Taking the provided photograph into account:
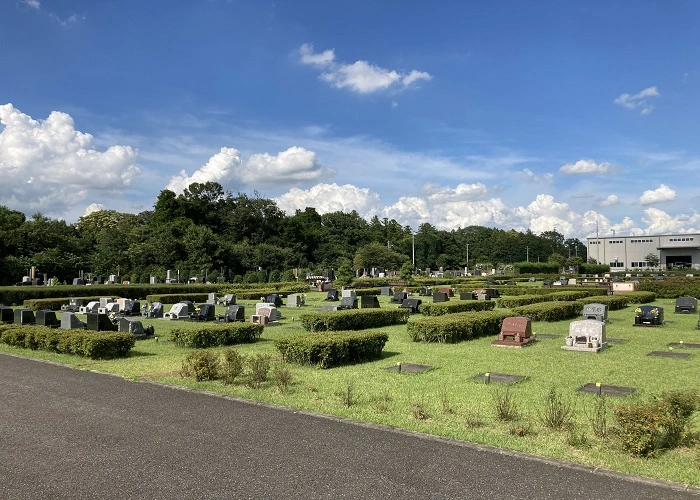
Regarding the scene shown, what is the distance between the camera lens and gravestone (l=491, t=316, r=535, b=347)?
1418 cm

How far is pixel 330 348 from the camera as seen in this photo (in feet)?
36.8

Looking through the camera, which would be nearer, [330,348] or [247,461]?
[247,461]

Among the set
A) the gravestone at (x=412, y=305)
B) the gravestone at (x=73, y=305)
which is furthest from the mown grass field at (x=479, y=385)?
the gravestone at (x=73, y=305)

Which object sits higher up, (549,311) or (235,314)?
(549,311)

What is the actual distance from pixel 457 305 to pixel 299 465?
15065 mm

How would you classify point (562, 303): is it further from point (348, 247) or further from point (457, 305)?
point (348, 247)

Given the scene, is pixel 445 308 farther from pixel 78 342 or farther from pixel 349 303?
pixel 78 342

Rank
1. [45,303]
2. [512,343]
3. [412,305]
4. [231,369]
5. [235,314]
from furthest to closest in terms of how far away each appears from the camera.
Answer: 1. [45,303]
2. [412,305]
3. [235,314]
4. [512,343]
5. [231,369]

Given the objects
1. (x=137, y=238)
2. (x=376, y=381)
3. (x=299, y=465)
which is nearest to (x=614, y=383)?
(x=376, y=381)

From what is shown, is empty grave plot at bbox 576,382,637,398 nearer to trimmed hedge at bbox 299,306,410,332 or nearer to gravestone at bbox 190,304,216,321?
trimmed hedge at bbox 299,306,410,332

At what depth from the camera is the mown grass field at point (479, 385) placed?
240 inches

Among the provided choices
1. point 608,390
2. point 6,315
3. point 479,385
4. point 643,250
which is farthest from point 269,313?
point 643,250

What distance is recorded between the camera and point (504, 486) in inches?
197

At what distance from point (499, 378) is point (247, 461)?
565 centimetres
